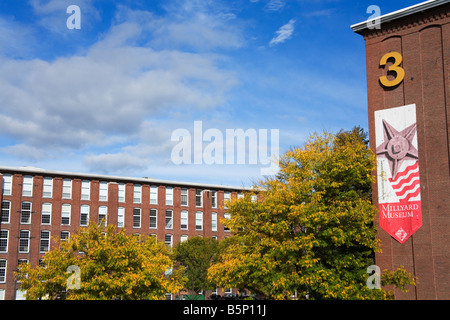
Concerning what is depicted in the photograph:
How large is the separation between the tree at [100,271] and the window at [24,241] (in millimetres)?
39285

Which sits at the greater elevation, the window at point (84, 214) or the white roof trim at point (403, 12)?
the white roof trim at point (403, 12)

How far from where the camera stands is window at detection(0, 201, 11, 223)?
65375 mm

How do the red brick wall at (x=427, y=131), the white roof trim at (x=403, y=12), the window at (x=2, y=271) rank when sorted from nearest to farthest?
the red brick wall at (x=427, y=131) → the white roof trim at (x=403, y=12) → the window at (x=2, y=271)

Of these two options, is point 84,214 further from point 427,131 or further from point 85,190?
point 427,131

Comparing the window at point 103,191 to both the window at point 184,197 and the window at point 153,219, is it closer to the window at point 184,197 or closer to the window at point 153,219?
the window at point 153,219

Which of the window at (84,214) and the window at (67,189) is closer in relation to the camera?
the window at (67,189)

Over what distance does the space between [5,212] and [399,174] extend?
53.9 metres

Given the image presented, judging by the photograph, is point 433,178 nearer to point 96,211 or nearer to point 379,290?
point 379,290

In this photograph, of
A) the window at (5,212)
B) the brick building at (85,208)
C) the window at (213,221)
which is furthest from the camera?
the window at (213,221)

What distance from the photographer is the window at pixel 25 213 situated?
219 feet

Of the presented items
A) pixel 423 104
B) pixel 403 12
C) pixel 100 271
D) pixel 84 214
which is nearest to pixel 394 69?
pixel 423 104

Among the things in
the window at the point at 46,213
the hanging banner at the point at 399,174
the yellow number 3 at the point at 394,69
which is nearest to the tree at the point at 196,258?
the window at the point at 46,213
